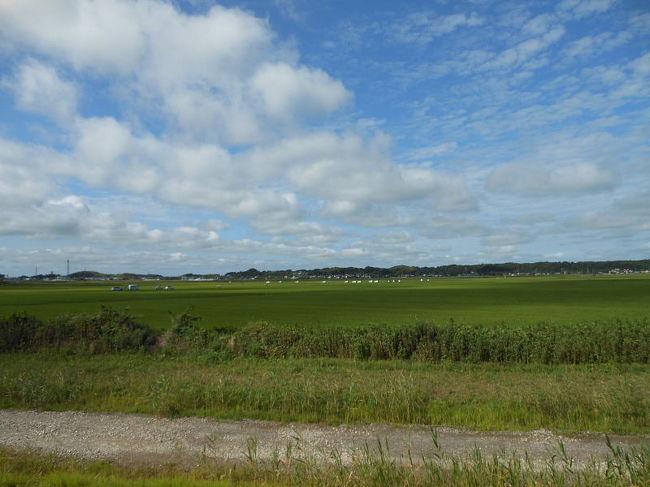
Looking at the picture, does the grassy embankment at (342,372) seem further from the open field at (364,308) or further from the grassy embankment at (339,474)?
the open field at (364,308)

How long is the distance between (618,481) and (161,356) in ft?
62.6

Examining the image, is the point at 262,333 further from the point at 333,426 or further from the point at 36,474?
the point at 36,474

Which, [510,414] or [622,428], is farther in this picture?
[510,414]

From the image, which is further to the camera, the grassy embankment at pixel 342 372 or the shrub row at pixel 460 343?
the shrub row at pixel 460 343

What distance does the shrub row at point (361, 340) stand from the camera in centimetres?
1955

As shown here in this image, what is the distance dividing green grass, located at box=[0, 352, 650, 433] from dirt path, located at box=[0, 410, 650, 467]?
682 mm

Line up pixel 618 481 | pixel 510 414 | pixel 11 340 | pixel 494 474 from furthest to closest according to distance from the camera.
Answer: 1. pixel 11 340
2. pixel 510 414
3. pixel 494 474
4. pixel 618 481

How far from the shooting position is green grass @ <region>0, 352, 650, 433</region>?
1109cm

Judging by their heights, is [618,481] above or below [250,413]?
above

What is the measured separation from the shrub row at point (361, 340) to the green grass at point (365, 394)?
1.64m

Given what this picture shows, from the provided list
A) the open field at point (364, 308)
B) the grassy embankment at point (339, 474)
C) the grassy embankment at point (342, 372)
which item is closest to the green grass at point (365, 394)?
the grassy embankment at point (342, 372)

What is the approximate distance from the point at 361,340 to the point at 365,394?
919cm

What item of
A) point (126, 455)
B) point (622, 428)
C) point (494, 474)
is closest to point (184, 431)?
point (126, 455)

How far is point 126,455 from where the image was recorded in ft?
29.4
